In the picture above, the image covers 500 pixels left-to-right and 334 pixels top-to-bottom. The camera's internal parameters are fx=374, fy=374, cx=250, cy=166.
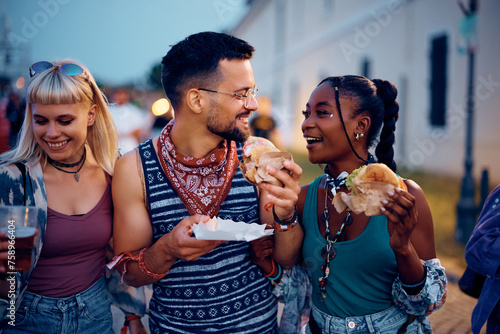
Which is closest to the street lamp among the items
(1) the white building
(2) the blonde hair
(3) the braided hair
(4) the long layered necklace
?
(1) the white building

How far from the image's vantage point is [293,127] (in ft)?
80.9

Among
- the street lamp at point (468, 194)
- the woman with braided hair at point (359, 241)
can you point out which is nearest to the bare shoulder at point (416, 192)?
the woman with braided hair at point (359, 241)

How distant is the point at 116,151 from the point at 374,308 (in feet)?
6.81

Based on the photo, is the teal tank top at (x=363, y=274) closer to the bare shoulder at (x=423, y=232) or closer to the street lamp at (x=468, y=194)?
the bare shoulder at (x=423, y=232)

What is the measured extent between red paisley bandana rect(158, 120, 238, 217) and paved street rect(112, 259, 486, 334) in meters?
2.57

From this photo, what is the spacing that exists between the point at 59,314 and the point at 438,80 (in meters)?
11.4

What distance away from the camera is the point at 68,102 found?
2.46 metres

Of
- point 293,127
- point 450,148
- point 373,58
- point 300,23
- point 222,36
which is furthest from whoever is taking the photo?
point 293,127

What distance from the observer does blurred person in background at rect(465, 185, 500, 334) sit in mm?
2398

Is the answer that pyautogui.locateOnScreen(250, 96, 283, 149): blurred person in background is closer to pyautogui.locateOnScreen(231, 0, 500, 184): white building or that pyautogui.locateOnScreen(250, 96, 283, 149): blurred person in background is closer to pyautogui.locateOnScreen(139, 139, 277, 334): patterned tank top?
pyautogui.locateOnScreen(231, 0, 500, 184): white building

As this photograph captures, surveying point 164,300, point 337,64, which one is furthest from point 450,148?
point 164,300

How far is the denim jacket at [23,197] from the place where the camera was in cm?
213

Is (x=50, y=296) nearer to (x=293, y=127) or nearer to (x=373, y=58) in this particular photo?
(x=373, y=58)

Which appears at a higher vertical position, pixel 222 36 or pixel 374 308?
pixel 222 36
